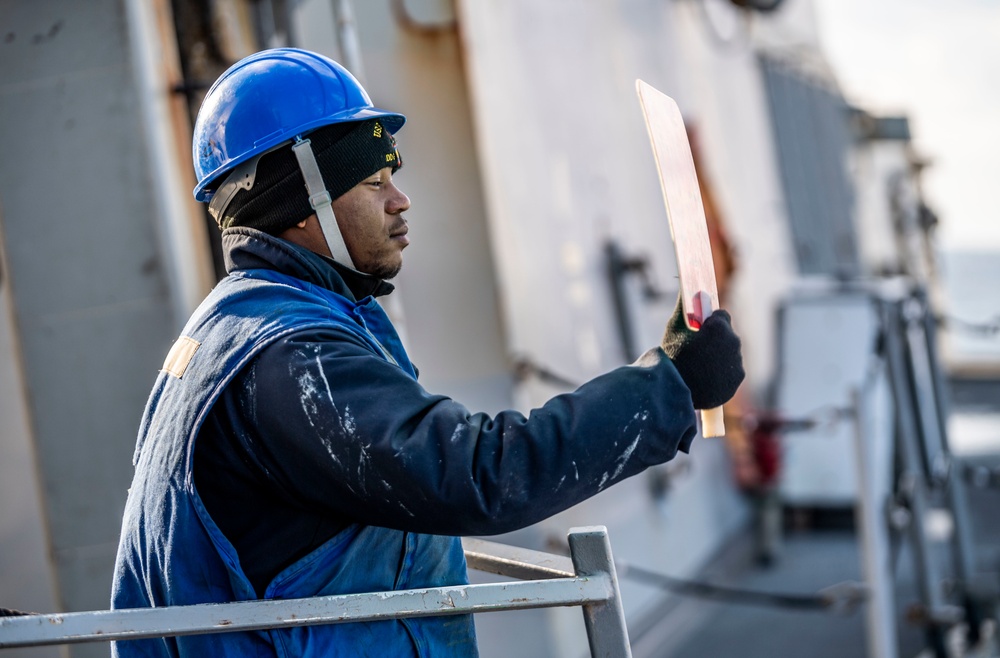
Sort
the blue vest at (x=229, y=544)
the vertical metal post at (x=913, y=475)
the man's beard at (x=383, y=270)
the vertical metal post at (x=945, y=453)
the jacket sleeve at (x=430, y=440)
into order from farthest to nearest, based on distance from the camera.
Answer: the vertical metal post at (x=945, y=453) < the vertical metal post at (x=913, y=475) < the man's beard at (x=383, y=270) < the blue vest at (x=229, y=544) < the jacket sleeve at (x=430, y=440)

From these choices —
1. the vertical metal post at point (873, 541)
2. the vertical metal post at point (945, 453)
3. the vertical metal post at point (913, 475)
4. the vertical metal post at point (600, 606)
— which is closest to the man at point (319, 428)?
the vertical metal post at point (600, 606)

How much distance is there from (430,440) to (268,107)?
0.74m

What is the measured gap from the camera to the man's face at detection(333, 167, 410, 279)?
201 cm

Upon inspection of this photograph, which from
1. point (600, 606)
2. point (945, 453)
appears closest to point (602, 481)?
point (600, 606)

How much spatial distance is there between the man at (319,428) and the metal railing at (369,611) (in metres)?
0.08

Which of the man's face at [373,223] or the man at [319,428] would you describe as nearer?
the man at [319,428]

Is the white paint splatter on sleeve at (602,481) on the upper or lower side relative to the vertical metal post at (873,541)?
upper

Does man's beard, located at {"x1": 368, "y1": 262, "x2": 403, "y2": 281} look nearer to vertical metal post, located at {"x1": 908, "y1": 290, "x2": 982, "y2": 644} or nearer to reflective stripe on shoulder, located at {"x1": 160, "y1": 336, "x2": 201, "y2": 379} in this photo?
reflective stripe on shoulder, located at {"x1": 160, "y1": 336, "x2": 201, "y2": 379}

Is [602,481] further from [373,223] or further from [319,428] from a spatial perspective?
[373,223]

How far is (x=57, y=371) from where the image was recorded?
135 inches

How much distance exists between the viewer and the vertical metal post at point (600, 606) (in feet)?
5.82

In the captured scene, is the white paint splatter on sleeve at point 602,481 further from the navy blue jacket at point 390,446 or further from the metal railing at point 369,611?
the metal railing at point 369,611

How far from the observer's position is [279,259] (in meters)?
1.92

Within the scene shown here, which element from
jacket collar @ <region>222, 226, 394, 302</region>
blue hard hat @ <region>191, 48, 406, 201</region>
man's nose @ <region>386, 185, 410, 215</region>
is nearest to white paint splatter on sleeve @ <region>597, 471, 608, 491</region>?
jacket collar @ <region>222, 226, 394, 302</region>
